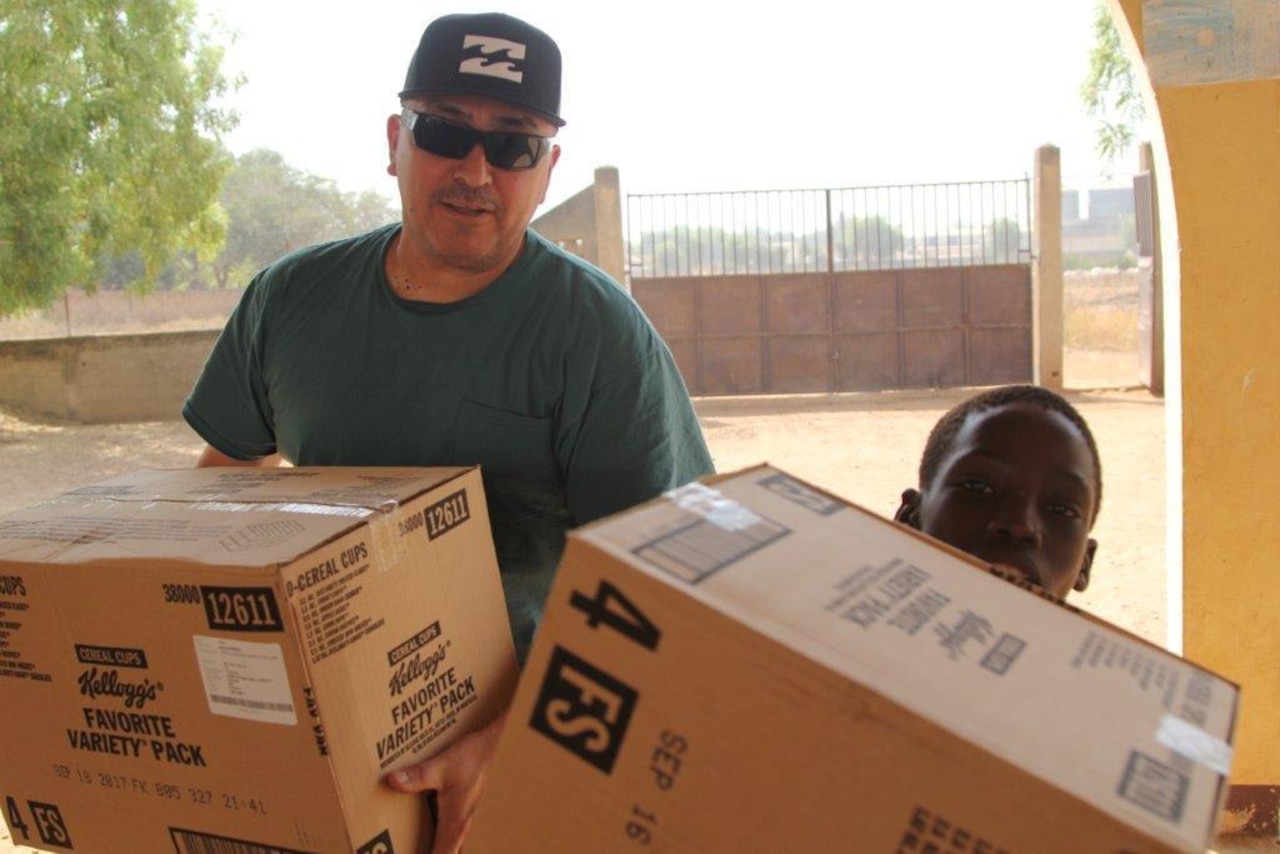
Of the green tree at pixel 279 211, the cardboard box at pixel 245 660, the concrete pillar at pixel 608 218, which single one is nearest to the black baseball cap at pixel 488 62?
the cardboard box at pixel 245 660

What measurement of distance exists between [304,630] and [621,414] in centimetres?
66

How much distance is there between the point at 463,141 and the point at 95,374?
15609mm

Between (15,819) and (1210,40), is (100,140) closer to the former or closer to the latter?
(1210,40)

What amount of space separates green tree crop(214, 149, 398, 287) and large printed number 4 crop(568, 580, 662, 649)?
43.7 m

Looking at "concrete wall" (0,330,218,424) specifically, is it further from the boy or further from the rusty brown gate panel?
the boy

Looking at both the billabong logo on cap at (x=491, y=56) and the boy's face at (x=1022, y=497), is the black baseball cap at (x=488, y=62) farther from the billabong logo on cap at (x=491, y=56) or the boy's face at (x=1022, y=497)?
the boy's face at (x=1022, y=497)

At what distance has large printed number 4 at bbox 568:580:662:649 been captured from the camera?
86cm

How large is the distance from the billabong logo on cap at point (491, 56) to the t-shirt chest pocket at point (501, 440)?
494mm

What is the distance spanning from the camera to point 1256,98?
334cm

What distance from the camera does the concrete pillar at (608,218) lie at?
15.1 meters

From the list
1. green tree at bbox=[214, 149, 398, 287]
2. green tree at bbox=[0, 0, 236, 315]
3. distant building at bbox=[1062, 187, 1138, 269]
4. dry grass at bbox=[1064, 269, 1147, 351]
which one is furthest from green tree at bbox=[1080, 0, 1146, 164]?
green tree at bbox=[214, 149, 398, 287]

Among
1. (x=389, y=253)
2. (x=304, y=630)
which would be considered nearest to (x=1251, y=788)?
(x=389, y=253)

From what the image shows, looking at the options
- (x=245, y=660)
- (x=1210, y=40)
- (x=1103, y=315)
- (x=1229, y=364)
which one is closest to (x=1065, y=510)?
(x=245, y=660)

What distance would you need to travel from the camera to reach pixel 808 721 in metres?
0.82
